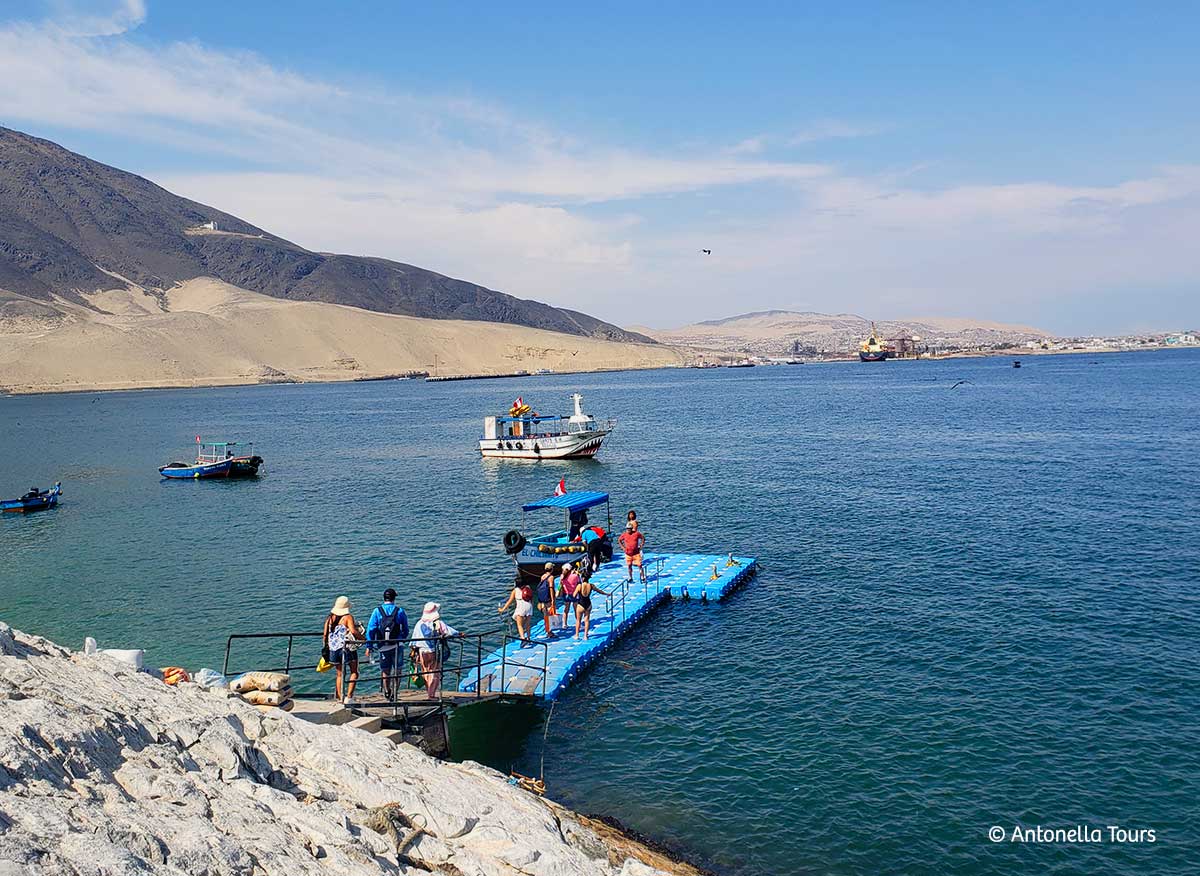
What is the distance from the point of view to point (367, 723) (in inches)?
605

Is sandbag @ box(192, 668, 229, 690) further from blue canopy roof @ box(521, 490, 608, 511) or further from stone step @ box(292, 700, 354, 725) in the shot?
blue canopy roof @ box(521, 490, 608, 511)

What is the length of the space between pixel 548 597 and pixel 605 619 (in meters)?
1.72

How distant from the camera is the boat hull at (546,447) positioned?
63094mm

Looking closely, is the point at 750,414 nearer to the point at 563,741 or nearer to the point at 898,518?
the point at 898,518

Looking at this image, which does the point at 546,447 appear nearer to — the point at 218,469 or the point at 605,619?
the point at 218,469

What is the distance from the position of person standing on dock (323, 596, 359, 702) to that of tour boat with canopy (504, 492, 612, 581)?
35.3 feet

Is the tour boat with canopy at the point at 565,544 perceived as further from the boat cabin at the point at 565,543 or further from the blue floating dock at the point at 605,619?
the blue floating dock at the point at 605,619

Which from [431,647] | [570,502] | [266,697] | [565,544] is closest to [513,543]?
[565,544]

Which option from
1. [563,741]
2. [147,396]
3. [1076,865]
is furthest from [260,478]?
[147,396]

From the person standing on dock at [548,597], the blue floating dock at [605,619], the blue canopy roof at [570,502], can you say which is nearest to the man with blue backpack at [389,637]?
the blue floating dock at [605,619]

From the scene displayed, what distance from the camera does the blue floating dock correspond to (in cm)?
2002

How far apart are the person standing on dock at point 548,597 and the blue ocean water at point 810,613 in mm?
1653

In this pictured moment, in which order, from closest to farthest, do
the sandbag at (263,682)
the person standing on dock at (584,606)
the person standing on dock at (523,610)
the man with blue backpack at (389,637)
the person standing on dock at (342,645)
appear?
the sandbag at (263,682)
the person standing on dock at (342,645)
the man with blue backpack at (389,637)
the person standing on dock at (523,610)
the person standing on dock at (584,606)

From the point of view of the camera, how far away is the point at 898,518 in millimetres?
38219
